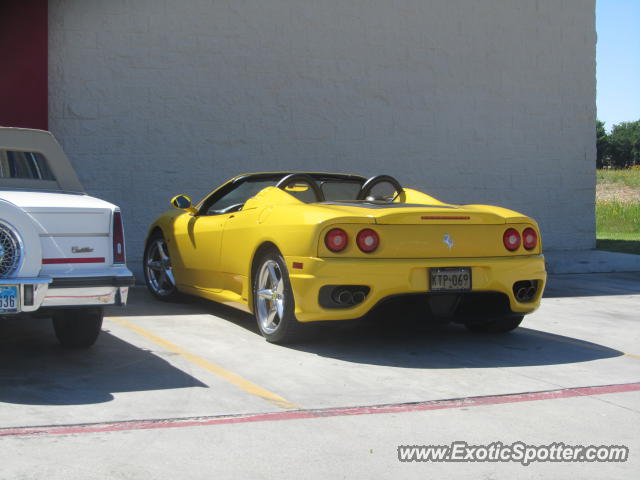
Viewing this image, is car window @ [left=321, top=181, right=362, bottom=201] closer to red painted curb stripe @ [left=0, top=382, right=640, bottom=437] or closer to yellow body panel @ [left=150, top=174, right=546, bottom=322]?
yellow body panel @ [left=150, top=174, right=546, bottom=322]

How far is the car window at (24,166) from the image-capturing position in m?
5.88

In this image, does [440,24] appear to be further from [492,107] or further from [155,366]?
[155,366]

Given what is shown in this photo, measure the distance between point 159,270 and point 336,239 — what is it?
10.8ft

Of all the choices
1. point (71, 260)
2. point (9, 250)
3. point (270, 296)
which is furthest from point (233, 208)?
point (9, 250)

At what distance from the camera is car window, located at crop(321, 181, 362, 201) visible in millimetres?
7043

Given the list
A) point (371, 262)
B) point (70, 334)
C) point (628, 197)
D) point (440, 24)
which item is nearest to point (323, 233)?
point (371, 262)

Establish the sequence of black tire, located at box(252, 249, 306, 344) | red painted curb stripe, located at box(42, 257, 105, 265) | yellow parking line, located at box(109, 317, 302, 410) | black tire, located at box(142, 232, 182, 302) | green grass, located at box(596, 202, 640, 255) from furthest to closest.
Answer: green grass, located at box(596, 202, 640, 255), black tire, located at box(142, 232, 182, 302), black tire, located at box(252, 249, 306, 344), red painted curb stripe, located at box(42, 257, 105, 265), yellow parking line, located at box(109, 317, 302, 410)

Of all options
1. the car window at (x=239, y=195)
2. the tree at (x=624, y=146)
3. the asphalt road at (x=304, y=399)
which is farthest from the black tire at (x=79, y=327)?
the tree at (x=624, y=146)

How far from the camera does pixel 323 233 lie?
554cm

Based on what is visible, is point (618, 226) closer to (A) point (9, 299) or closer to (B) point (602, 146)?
(A) point (9, 299)

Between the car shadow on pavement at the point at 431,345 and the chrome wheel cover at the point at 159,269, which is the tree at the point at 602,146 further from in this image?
the car shadow on pavement at the point at 431,345

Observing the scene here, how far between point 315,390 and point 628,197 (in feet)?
116

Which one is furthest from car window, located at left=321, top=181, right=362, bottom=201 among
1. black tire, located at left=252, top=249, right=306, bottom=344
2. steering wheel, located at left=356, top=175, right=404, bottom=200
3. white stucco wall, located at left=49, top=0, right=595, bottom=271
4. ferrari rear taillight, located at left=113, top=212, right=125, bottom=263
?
white stucco wall, located at left=49, top=0, right=595, bottom=271

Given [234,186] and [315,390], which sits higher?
[234,186]
